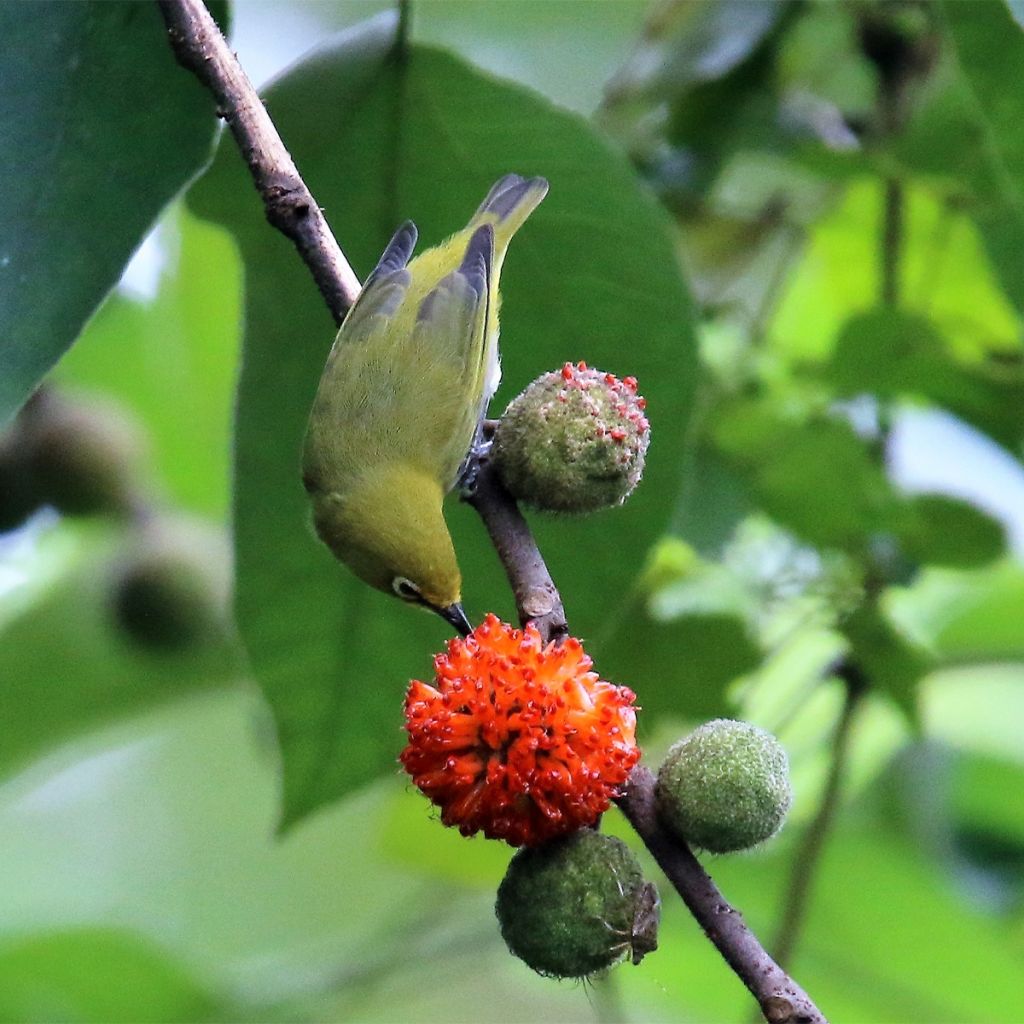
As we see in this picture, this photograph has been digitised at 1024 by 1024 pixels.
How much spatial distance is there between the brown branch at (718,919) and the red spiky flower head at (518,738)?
1.3 inches

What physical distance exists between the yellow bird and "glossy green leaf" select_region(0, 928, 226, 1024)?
126 cm

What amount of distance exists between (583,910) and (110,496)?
2.34 m

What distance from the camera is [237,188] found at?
2379 mm

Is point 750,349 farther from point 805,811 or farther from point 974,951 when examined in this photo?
point 974,951

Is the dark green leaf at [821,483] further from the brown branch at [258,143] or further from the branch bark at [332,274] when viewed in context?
the brown branch at [258,143]

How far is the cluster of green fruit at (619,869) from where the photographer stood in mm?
1349

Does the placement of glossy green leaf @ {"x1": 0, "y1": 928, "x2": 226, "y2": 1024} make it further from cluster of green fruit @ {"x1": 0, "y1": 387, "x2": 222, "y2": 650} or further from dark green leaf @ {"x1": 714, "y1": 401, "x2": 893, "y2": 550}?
dark green leaf @ {"x1": 714, "y1": 401, "x2": 893, "y2": 550}

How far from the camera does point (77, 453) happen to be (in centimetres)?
320

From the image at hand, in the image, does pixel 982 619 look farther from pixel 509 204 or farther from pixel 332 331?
pixel 332 331

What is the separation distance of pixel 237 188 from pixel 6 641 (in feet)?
4.96

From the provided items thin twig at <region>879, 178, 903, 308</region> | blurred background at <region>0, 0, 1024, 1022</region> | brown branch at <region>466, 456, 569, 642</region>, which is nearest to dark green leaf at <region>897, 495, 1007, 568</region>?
blurred background at <region>0, 0, 1024, 1022</region>

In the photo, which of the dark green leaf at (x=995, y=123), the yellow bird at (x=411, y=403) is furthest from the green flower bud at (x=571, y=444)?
the dark green leaf at (x=995, y=123)

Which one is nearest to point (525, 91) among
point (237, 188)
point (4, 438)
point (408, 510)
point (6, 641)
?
point (237, 188)

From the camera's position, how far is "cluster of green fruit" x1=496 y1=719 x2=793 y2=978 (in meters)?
1.35
